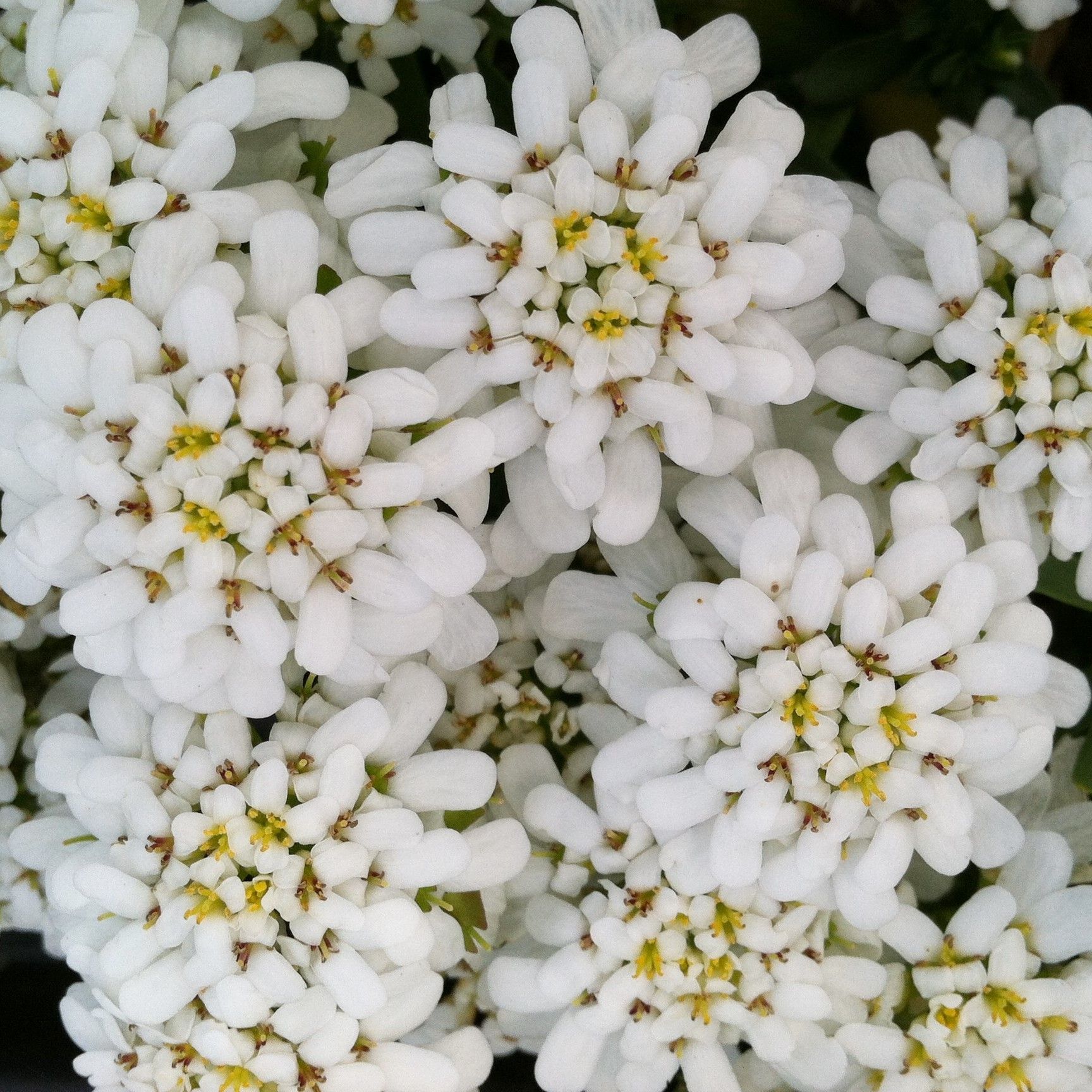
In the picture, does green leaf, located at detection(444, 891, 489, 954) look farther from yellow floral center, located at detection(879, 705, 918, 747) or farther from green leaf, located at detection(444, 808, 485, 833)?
yellow floral center, located at detection(879, 705, 918, 747)

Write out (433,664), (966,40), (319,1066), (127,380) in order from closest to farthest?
(127,380), (319,1066), (433,664), (966,40)

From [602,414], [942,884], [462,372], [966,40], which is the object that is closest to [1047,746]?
[942,884]

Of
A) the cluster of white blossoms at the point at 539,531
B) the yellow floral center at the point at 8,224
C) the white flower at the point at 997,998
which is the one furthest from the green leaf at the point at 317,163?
the white flower at the point at 997,998

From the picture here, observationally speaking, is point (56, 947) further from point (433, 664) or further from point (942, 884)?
point (942, 884)

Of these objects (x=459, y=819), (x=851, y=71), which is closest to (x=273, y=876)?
(x=459, y=819)

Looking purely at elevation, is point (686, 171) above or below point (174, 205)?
above

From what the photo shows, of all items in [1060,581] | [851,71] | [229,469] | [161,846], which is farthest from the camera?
[851,71]

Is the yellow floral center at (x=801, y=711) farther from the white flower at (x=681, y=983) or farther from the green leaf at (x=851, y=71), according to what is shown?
the green leaf at (x=851, y=71)

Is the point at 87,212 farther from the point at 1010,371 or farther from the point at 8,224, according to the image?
the point at 1010,371

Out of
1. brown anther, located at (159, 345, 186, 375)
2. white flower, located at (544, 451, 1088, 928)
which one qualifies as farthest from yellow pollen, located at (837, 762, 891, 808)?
brown anther, located at (159, 345, 186, 375)
